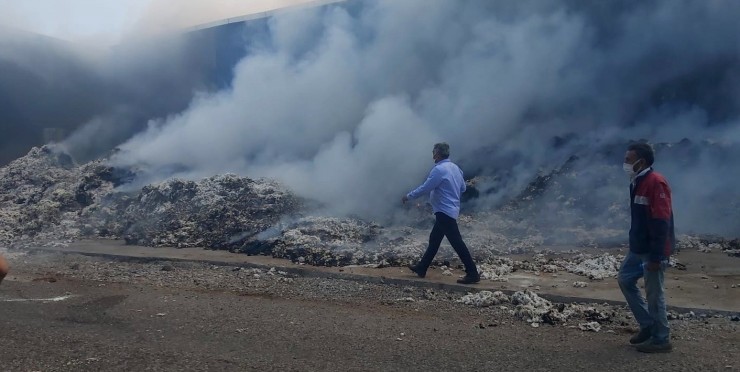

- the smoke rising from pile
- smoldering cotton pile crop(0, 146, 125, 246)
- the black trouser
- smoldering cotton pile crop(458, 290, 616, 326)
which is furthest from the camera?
smoldering cotton pile crop(0, 146, 125, 246)

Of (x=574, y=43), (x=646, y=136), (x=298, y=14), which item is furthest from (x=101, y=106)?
(x=646, y=136)

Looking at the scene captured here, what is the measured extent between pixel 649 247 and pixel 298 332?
8.46ft

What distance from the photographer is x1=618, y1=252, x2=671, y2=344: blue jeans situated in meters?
4.46

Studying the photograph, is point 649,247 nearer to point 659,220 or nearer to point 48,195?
point 659,220

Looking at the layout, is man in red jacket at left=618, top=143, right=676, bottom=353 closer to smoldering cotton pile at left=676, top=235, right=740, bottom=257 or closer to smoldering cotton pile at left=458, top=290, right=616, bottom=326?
smoldering cotton pile at left=458, top=290, right=616, bottom=326

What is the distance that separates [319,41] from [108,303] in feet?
24.9

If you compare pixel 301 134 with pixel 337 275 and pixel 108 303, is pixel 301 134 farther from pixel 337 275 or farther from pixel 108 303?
pixel 108 303

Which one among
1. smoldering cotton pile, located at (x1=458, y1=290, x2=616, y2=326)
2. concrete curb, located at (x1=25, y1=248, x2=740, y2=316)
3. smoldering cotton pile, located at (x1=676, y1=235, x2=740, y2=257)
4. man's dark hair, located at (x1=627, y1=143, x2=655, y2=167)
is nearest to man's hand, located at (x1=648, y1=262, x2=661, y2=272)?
man's dark hair, located at (x1=627, y1=143, x2=655, y2=167)

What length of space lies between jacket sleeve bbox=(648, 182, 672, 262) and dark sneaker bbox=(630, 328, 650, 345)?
54 cm

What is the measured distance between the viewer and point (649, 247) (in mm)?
4457

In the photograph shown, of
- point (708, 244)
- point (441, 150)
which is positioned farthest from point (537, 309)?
point (708, 244)

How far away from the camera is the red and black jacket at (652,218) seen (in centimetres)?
439

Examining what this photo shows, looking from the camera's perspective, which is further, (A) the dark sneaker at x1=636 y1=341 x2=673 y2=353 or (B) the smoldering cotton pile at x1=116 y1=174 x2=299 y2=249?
(B) the smoldering cotton pile at x1=116 y1=174 x2=299 y2=249

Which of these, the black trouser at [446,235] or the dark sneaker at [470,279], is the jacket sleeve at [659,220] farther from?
the black trouser at [446,235]
